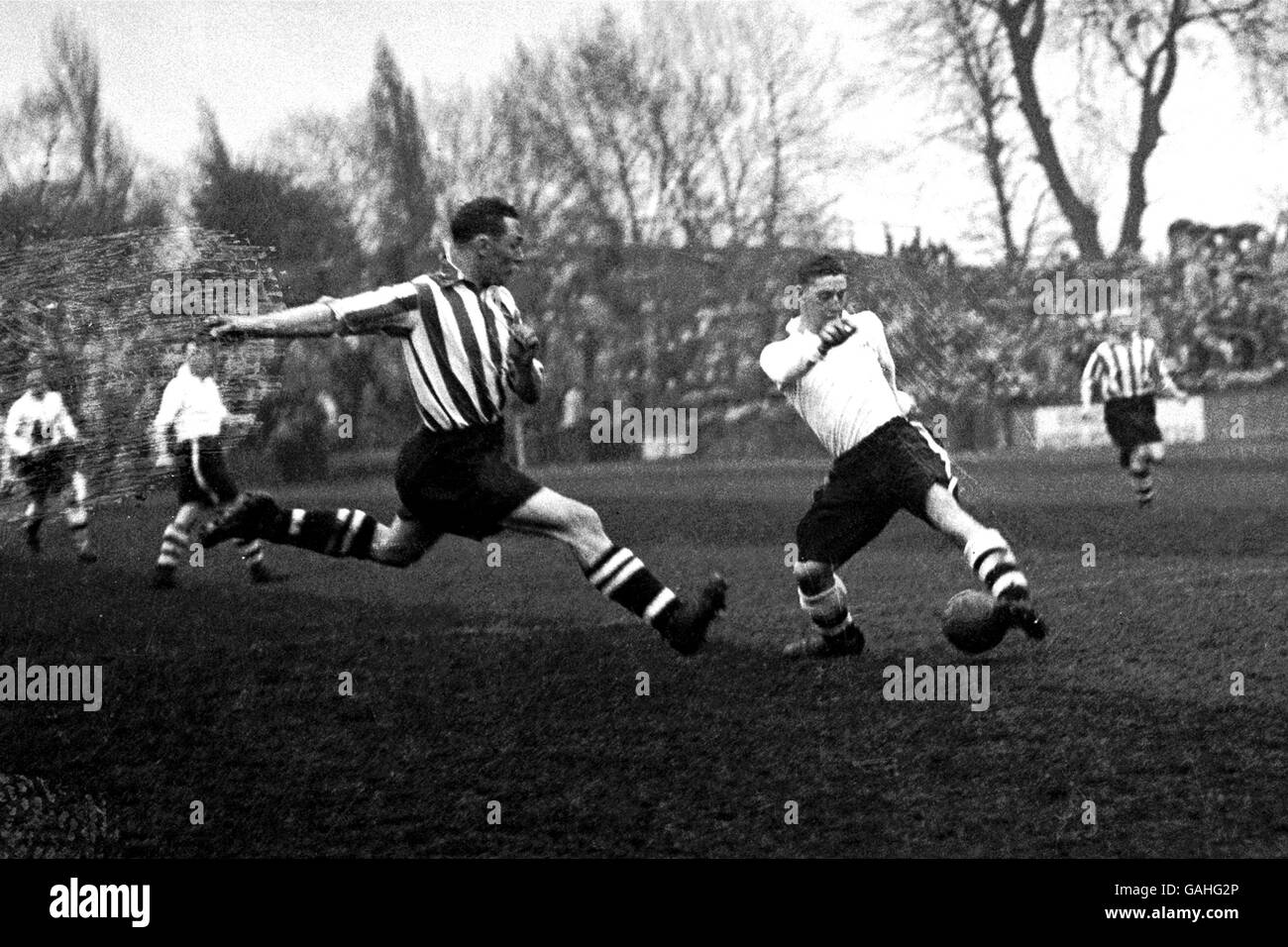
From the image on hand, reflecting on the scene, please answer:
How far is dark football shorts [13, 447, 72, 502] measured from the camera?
7.17 metres

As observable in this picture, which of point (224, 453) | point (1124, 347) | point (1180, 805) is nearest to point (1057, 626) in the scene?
point (1180, 805)

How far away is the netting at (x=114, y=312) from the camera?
6.79 m

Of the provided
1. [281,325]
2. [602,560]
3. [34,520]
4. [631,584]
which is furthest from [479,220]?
[34,520]

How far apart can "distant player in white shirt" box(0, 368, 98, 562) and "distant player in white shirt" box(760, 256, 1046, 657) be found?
108 inches

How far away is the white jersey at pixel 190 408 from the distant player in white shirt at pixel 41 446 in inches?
16.9

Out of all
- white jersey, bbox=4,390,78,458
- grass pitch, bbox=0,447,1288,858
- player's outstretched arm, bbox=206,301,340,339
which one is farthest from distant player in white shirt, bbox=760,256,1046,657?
white jersey, bbox=4,390,78,458

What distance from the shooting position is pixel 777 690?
6887 millimetres

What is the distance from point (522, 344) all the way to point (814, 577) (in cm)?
191

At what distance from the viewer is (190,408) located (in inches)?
322

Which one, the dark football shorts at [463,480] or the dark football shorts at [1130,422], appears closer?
the dark football shorts at [463,480]

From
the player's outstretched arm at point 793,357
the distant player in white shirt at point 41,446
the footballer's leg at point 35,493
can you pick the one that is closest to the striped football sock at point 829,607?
the player's outstretched arm at point 793,357

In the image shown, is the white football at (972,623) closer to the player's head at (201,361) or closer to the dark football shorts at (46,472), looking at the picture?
the player's head at (201,361)
